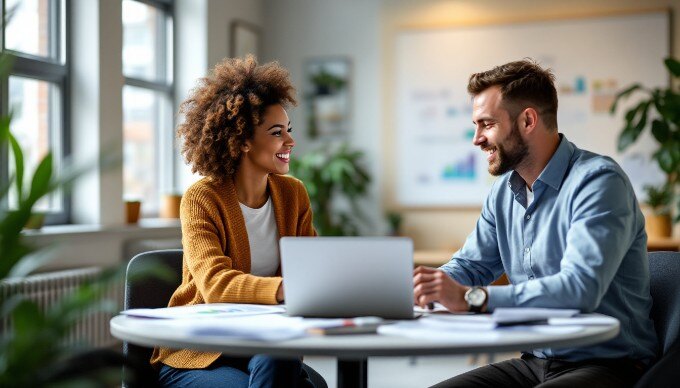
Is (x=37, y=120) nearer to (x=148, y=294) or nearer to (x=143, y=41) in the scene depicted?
(x=143, y=41)

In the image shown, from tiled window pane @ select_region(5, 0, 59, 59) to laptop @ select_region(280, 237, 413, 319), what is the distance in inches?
118

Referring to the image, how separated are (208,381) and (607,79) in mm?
4461

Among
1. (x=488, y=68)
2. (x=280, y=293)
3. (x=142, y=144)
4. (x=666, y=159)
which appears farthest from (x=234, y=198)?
(x=488, y=68)

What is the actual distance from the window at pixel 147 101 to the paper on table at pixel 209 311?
334cm

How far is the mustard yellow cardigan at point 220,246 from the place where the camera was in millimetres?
2023

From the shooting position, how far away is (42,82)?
4.51 m

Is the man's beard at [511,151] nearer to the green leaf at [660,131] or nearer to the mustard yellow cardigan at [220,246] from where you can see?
the mustard yellow cardigan at [220,246]

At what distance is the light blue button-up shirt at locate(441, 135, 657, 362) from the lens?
5.93 feet

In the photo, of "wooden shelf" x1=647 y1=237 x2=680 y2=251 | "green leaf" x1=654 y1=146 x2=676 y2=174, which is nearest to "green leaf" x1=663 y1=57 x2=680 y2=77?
"green leaf" x1=654 y1=146 x2=676 y2=174

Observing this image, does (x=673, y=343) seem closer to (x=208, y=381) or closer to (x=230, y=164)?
(x=208, y=381)

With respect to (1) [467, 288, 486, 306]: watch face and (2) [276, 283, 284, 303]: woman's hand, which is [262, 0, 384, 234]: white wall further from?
(1) [467, 288, 486, 306]: watch face

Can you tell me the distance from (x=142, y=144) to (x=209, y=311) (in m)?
3.77

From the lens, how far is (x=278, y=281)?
197 centimetres

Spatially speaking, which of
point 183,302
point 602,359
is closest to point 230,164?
point 183,302
